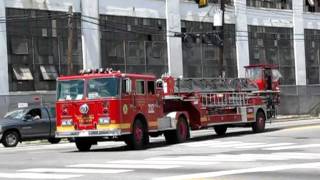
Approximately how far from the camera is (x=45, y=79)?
141ft

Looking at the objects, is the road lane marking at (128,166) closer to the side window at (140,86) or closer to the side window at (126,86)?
the side window at (126,86)

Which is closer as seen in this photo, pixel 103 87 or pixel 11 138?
pixel 103 87

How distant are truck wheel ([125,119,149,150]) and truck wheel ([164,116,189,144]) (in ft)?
6.39

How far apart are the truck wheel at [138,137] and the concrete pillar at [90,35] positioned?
2242 cm

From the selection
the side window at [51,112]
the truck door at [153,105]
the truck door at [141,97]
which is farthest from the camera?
the side window at [51,112]

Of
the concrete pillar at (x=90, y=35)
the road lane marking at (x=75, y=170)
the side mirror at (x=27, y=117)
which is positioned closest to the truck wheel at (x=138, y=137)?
the road lane marking at (x=75, y=170)

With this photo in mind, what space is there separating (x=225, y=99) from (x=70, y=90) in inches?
322

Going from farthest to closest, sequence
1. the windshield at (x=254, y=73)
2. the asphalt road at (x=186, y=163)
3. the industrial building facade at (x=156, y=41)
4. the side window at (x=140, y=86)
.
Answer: the industrial building facade at (x=156, y=41)
the windshield at (x=254, y=73)
the side window at (x=140, y=86)
the asphalt road at (x=186, y=163)

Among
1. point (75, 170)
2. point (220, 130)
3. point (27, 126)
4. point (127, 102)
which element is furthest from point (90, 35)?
point (75, 170)

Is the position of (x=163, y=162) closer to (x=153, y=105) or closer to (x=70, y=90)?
(x=70, y=90)

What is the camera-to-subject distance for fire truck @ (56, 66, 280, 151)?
21734 mm

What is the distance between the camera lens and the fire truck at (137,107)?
71.3 ft

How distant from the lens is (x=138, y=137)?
73.5 feet

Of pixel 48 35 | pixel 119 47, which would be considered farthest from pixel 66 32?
pixel 119 47
